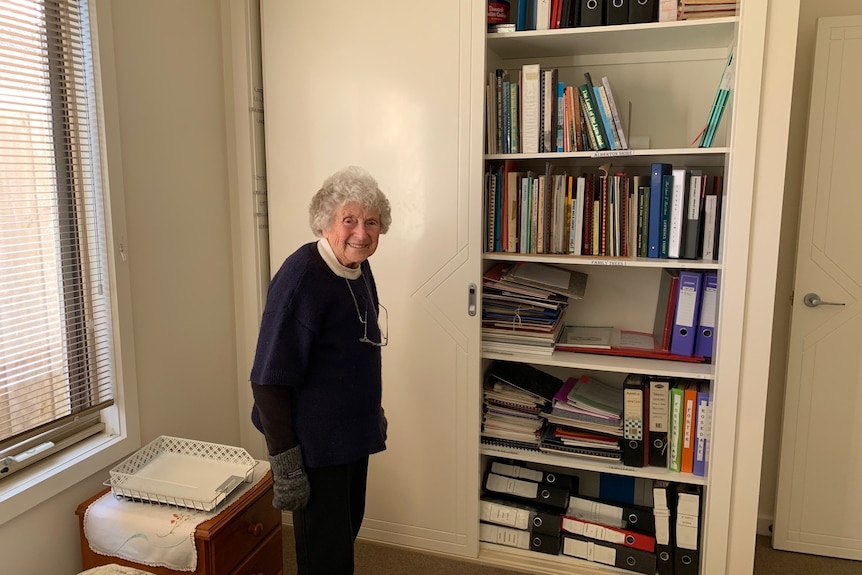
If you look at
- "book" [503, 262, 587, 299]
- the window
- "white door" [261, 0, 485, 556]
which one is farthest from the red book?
the window

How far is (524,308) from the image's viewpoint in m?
2.33

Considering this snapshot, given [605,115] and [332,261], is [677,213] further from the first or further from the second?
[332,261]

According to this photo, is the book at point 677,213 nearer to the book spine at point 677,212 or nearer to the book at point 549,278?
the book spine at point 677,212

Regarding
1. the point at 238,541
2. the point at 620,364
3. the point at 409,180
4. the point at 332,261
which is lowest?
the point at 238,541

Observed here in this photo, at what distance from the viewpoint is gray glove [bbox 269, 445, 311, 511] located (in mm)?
1585

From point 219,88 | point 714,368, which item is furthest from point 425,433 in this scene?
point 219,88

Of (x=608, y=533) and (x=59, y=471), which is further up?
(x=59, y=471)

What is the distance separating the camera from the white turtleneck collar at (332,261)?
65.3 inches

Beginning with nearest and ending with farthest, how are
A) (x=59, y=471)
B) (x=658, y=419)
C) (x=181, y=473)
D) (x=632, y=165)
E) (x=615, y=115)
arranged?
(x=59, y=471), (x=181, y=473), (x=615, y=115), (x=658, y=419), (x=632, y=165)

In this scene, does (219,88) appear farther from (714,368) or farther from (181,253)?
(714,368)

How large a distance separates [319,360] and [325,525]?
1.45 feet

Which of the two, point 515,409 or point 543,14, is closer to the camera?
point 543,14

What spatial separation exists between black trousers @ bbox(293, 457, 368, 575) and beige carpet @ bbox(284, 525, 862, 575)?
2.27 ft

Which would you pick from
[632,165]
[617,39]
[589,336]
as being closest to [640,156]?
[632,165]
